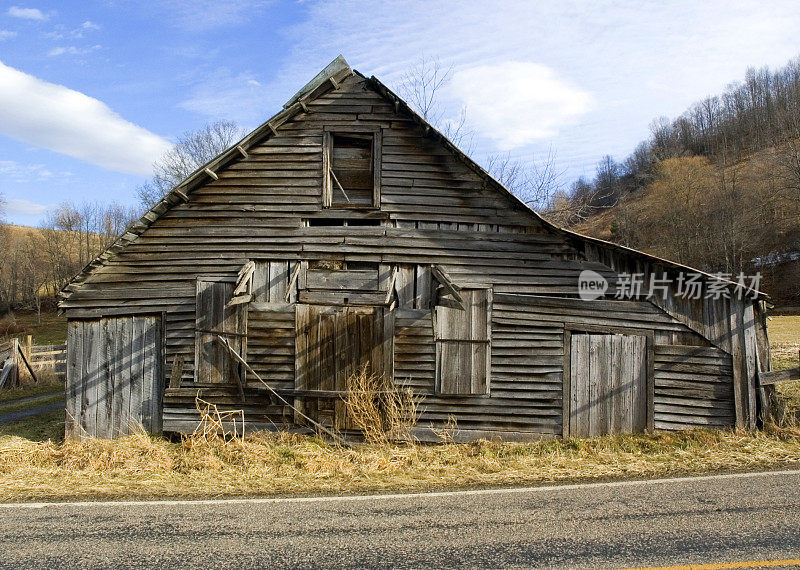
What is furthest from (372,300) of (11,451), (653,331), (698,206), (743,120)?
(743,120)

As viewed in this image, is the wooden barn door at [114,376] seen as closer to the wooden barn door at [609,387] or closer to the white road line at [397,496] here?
the white road line at [397,496]

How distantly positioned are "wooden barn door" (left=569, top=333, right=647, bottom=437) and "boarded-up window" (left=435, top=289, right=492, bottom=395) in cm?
165

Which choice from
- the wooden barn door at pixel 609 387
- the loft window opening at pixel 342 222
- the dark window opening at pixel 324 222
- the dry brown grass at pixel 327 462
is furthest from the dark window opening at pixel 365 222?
the wooden barn door at pixel 609 387

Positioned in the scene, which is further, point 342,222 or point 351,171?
point 351,171

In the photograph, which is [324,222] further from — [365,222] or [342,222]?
[365,222]

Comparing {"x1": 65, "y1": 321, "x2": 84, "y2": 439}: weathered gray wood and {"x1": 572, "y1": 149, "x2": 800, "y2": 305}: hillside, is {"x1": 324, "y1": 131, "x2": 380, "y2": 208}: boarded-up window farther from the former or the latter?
{"x1": 572, "y1": 149, "x2": 800, "y2": 305}: hillside

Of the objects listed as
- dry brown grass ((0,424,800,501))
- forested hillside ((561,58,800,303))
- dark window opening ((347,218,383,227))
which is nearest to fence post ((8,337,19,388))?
dry brown grass ((0,424,800,501))

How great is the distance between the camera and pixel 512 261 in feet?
31.4

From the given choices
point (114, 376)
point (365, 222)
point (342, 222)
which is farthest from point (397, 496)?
point (114, 376)

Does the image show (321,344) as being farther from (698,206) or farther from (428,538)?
(698,206)

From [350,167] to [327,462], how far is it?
5386mm

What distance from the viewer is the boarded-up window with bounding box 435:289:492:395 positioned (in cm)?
938

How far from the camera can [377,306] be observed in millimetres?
9570

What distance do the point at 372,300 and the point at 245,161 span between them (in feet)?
11.9
